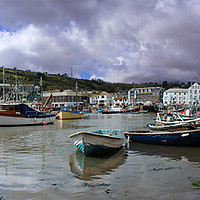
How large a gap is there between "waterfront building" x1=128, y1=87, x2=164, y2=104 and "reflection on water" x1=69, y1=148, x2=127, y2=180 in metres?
122

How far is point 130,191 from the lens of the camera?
286 inches

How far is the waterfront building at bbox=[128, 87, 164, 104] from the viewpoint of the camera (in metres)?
133

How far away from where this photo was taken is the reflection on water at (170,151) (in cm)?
1222

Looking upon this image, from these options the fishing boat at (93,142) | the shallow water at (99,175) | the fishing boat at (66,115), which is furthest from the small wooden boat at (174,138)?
the fishing boat at (66,115)

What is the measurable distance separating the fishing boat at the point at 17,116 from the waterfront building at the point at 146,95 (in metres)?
102

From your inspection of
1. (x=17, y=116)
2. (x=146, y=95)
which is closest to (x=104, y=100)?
(x=146, y=95)

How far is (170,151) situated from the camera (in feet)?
45.4

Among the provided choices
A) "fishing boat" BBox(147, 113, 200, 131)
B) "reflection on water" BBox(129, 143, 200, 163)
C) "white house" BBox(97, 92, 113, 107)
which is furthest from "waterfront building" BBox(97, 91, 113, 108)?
"reflection on water" BBox(129, 143, 200, 163)

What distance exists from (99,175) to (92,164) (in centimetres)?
171

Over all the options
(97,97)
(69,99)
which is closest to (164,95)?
(97,97)

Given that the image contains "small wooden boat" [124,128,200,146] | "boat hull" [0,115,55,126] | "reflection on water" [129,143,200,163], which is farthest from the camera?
"boat hull" [0,115,55,126]

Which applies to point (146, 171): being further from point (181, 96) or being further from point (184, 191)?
point (181, 96)

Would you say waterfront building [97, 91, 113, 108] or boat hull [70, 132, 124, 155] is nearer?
boat hull [70, 132, 124, 155]

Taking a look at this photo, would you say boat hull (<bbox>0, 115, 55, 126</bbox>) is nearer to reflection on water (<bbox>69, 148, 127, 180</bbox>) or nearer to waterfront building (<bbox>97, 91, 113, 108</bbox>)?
reflection on water (<bbox>69, 148, 127, 180</bbox>)
